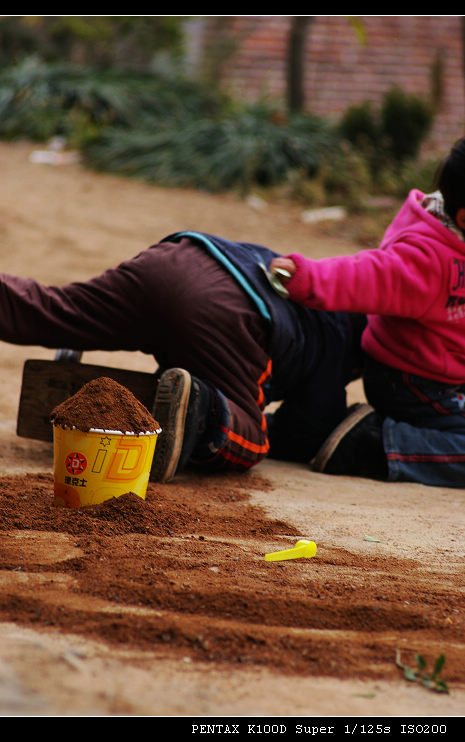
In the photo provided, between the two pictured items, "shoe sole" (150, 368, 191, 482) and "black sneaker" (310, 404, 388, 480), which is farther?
Result: "black sneaker" (310, 404, 388, 480)

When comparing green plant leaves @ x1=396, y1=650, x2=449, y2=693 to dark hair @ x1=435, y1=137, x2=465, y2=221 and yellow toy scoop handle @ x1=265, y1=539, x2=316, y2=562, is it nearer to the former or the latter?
yellow toy scoop handle @ x1=265, y1=539, x2=316, y2=562

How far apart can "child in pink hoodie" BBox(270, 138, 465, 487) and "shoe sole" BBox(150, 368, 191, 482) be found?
482mm

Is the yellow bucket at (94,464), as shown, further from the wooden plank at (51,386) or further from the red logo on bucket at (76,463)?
the wooden plank at (51,386)

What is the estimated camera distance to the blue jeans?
2645 mm

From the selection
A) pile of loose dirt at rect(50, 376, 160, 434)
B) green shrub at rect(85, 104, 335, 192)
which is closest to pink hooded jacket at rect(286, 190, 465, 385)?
pile of loose dirt at rect(50, 376, 160, 434)

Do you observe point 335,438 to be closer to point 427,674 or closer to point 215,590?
point 215,590

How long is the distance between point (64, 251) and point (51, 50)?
17.8ft

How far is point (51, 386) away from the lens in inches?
101

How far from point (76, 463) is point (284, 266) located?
0.92 metres

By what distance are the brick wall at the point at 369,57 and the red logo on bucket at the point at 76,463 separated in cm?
761

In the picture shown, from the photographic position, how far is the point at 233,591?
5.00 ft

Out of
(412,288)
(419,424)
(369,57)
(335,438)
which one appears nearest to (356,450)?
Answer: (335,438)
